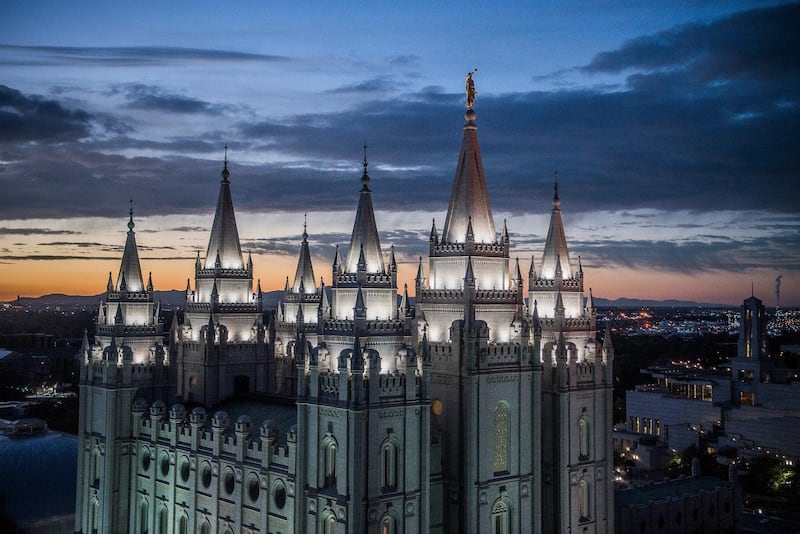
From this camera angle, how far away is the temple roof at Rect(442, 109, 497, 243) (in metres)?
58.1

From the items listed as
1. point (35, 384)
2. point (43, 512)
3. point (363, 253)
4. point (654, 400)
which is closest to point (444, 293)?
point (363, 253)

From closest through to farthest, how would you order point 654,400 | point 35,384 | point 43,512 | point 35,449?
point 43,512 → point 35,449 → point 654,400 → point 35,384

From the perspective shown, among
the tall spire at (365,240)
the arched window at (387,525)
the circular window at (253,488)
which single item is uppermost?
the tall spire at (365,240)

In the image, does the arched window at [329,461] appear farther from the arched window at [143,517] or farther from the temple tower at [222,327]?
the arched window at [143,517]

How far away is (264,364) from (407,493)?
24.2 meters

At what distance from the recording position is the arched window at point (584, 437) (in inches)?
2458

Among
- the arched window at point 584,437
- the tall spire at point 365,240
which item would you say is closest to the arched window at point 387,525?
the tall spire at point 365,240

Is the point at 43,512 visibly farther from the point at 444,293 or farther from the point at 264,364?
the point at 444,293

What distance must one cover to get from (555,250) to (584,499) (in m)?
19.5

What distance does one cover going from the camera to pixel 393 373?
5044 centimetres

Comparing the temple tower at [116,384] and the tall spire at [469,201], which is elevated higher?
the tall spire at [469,201]

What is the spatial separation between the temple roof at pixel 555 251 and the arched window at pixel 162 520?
34388 millimetres

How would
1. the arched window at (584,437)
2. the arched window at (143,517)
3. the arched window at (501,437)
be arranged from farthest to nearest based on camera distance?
the arched window at (143,517) → the arched window at (584,437) → the arched window at (501,437)

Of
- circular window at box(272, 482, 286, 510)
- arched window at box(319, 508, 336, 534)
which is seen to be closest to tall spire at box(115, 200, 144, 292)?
circular window at box(272, 482, 286, 510)
